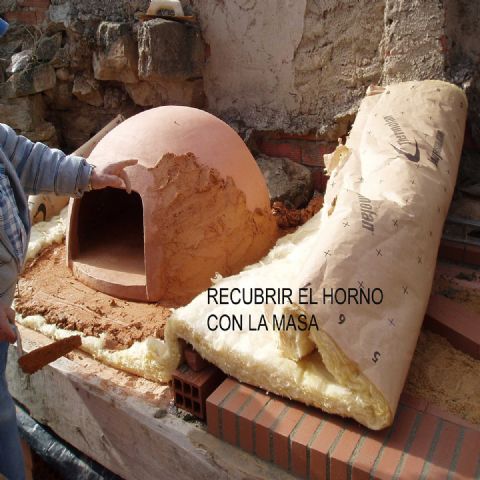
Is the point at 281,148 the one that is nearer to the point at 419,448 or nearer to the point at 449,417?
the point at 449,417

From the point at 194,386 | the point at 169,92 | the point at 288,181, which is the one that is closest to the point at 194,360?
the point at 194,386

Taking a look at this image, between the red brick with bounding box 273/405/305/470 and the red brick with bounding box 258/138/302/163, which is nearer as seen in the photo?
the red brick with bounding box 273/405/305/470

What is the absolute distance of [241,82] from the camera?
435cm

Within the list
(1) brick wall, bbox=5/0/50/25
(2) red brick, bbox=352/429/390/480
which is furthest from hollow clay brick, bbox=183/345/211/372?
(1) brick wall, bbox=5/0/50/25

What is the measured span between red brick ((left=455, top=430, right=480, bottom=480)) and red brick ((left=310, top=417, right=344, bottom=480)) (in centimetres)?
Result: 36

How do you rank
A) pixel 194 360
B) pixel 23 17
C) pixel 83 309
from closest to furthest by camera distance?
pixel 194 360
pixel 83 309
pixel 23 17

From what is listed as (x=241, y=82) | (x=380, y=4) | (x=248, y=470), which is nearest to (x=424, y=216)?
(x=248, y=470)

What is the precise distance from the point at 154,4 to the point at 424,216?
3341mm

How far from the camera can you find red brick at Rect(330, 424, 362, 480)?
1566 mm

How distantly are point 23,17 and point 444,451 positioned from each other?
18.4ft

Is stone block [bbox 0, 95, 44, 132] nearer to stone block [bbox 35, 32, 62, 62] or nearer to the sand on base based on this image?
Result: stone block [bbox 35, 32, 62, 62]

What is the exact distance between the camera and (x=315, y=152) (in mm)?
4059

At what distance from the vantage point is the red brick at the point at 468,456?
150 centimetres

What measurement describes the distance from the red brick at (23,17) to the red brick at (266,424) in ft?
16.6
